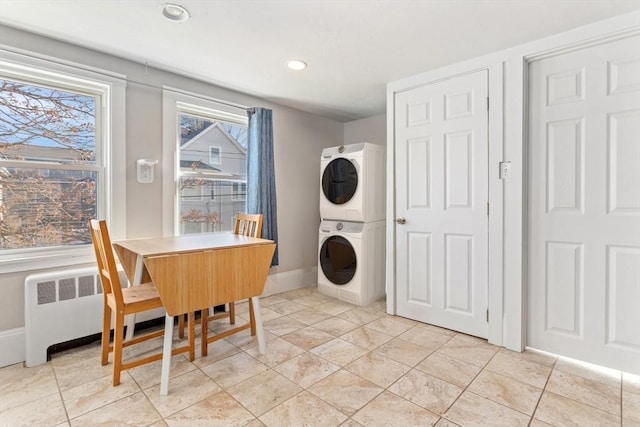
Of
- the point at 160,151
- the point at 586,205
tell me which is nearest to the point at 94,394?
the point at 160,151

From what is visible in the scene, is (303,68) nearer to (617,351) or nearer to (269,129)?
(269,129)

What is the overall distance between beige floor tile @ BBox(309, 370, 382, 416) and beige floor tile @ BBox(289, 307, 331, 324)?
2.85ft

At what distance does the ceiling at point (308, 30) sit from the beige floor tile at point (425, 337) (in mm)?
2100

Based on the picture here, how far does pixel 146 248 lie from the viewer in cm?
199

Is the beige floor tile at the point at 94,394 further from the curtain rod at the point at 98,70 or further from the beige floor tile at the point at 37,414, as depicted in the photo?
the curtain rod at the point at 98,70

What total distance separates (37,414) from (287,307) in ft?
6.21

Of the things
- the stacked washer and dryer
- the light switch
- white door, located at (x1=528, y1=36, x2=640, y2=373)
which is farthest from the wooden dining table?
white door, located at (x1=528, y1=36, x2=640, y2=373)

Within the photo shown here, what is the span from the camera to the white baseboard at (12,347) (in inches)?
78.5

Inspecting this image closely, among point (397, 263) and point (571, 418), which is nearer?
point (571, 418)

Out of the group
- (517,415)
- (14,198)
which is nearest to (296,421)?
(517,415)

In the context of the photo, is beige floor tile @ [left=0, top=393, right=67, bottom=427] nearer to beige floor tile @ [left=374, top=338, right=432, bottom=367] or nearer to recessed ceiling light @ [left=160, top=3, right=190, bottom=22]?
beige floor tile @ [left=374, top=338, right=432, bottom=367]

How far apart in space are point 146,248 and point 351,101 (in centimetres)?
245

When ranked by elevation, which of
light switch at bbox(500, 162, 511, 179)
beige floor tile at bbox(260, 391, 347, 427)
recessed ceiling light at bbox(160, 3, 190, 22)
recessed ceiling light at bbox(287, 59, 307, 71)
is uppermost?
recessed ceiling light at bbox(287, 59, 307, 71)

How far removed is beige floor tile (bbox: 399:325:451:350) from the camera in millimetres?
2324
